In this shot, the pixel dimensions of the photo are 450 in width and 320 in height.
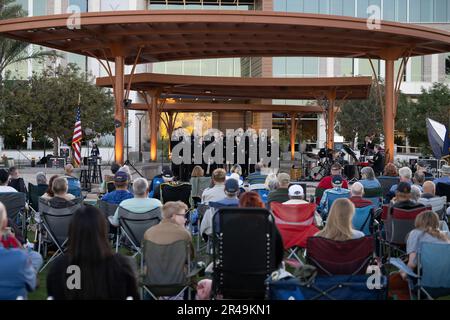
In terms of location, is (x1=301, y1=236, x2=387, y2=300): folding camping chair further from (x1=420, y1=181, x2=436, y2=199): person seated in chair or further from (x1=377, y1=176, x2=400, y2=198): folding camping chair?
(x1=377, y1=176, x2=400, y2=198): folding camping chair

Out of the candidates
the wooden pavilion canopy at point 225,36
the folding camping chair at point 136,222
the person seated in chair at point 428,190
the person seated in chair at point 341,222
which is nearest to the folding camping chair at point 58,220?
the folding camping chair at point 136,222

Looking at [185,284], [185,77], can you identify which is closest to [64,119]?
[185,77]

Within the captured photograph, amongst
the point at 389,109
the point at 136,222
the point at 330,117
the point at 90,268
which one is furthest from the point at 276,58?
the point at 90,268

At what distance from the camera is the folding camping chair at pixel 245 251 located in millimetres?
5523

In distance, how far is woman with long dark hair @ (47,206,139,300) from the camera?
423cm

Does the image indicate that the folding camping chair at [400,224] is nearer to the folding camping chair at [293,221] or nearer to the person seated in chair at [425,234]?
the folding camping chair at [293,221]

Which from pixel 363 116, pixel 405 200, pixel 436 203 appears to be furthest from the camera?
pixel 363 116

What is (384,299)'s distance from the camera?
17.8ft

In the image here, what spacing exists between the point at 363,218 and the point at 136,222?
114 inches

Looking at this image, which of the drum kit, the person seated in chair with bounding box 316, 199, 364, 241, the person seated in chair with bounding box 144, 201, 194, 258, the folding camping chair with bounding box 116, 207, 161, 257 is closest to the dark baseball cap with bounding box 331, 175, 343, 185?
the folding camping chair with bounding box 116, 207, 161, 257

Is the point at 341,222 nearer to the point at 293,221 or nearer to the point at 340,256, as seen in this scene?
the point at 340,256

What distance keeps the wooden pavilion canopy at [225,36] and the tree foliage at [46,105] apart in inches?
476

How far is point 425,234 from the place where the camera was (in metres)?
6.35
